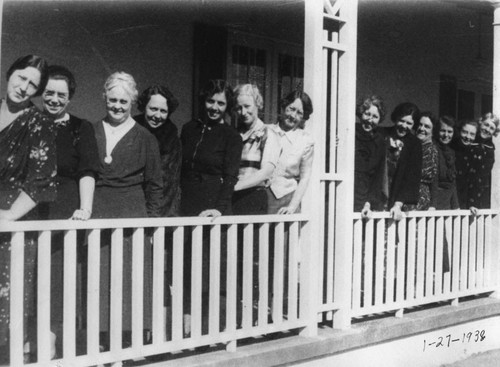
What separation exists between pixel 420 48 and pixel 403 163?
13.7 ft

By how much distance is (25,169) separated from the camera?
11.9 feet

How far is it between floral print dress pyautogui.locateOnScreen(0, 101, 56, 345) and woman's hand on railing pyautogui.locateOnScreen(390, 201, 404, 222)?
2845mm

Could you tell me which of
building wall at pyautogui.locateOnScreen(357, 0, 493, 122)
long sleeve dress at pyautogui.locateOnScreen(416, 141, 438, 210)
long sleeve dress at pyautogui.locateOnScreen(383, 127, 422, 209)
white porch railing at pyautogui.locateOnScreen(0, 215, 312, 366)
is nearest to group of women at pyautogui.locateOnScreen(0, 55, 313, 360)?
white porch railing at pyautogui.locateOnScreen(0, 215, 312, 366)

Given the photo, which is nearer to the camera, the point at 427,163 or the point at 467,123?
the point at 427,163

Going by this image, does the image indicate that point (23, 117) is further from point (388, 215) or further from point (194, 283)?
point (388, 215)

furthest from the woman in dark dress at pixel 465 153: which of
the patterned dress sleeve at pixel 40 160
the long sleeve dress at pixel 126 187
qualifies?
the patterned dress sleeve at pixel 40 160

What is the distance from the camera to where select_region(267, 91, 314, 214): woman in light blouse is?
4.94 meters

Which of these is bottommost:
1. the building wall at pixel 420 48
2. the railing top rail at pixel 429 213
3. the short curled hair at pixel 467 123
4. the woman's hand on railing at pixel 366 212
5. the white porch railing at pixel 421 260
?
the white porch railing at pixel 421 260

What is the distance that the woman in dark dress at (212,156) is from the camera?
4625mm

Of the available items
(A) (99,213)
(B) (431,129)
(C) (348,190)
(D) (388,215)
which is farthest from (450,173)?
(A) (99,213)

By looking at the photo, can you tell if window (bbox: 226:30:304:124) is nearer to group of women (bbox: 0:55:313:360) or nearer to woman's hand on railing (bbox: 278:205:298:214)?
group of women (bbox: 0:55:313:360)

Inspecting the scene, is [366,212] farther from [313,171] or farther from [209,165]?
[209,165]

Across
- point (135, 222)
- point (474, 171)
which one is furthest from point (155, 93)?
point (474, 171)

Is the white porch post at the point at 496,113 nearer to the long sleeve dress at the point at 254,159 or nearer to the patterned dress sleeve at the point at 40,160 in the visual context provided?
the long sleeve dress at the point at 254,159
